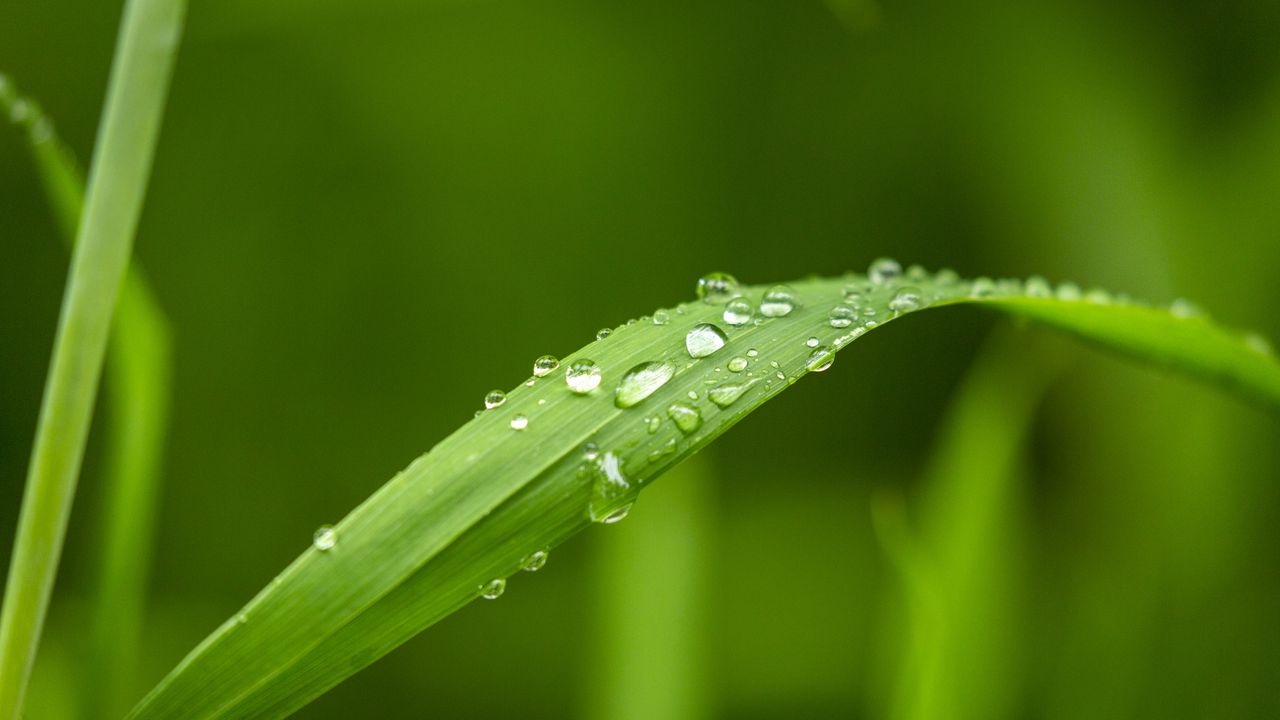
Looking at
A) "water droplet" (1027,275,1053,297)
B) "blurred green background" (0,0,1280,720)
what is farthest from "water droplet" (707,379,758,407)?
"blurred green background" (0,0,1280,720)

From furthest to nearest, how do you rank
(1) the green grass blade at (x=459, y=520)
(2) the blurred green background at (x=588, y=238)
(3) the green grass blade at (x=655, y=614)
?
1. (2) the blurred green background at (x=588, y=238)
2. (3) the green grass blade at (x=655, y=614)
3. (1) the green grass blade at (x=459, y=520)

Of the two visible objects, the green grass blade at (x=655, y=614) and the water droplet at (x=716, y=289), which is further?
the green grass blade at (x=655, y=614)

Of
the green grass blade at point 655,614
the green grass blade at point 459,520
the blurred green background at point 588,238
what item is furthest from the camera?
the blurred green background at point 588,238

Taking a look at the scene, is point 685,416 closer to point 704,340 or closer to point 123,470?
point 704,340

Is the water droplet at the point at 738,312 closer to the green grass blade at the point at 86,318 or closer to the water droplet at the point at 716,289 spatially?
the water droplet at the point at 716,289

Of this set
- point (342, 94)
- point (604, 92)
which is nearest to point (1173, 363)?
point (604, 92)

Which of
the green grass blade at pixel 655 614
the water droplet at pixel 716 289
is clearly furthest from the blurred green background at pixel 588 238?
the water droplet at pixel 716 289
